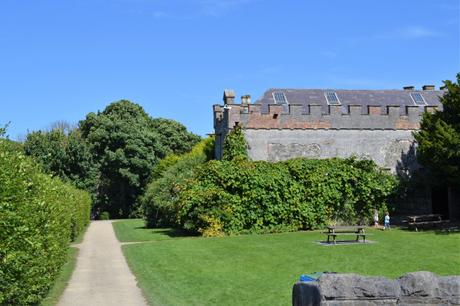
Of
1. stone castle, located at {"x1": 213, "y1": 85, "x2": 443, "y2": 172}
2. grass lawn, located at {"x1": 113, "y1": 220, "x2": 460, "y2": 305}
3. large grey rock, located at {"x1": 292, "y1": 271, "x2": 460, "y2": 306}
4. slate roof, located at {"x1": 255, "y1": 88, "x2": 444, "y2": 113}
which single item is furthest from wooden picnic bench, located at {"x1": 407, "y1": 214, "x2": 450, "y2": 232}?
large grey rock, located at {"x1": 292, "y1": 271, "x2": 460, "y2": 306}

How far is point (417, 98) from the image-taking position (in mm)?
34688

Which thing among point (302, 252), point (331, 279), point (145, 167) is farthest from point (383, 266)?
point (145, 167)

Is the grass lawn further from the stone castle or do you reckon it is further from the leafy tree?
the leafy tree

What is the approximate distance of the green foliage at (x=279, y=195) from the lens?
2670cm

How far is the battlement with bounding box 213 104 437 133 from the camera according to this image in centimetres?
3069

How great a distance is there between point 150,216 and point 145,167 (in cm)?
1828

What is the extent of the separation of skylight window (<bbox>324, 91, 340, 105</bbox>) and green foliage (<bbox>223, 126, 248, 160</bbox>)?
6.50 meters

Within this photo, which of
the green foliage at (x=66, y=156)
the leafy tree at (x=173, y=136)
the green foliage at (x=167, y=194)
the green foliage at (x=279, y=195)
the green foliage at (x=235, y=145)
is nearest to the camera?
the green foliage at (x=279, y=195)

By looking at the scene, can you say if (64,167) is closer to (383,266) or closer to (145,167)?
(145,167)

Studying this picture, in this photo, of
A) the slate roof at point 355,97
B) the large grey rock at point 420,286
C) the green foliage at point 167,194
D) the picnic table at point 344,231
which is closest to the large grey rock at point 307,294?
the large grey rock at point 420,286

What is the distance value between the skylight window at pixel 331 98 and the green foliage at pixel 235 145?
6.50 m

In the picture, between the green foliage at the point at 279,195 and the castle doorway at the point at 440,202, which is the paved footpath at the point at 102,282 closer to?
the green foliage at the point at 279,195

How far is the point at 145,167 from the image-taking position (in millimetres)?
54031

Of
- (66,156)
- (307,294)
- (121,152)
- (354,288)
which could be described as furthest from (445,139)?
(66,156)
